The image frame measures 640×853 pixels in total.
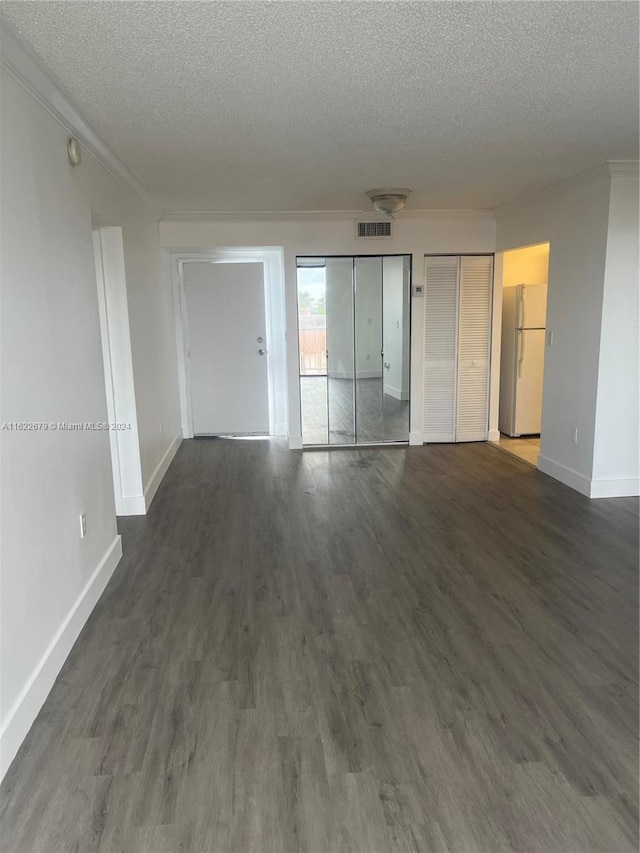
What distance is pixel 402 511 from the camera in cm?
412

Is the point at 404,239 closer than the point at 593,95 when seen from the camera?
No

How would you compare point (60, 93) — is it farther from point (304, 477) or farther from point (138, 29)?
point (304, 477)

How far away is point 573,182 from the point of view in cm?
426

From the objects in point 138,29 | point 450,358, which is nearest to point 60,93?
point 138,29

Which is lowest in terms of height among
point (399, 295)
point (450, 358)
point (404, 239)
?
Result: point (450, 358)

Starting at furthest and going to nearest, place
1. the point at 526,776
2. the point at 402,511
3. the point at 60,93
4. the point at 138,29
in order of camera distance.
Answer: the point at 402,511 < the point at 60,93 < the point at 138,29 < the point at 526,776

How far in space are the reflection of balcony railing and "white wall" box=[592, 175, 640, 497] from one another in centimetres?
268

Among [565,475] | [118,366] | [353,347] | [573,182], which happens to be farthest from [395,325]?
[118,366]

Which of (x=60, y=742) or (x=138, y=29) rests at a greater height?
(x=138, y=29)

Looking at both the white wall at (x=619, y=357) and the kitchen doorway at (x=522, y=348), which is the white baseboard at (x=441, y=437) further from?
the white wall at (x=619, y=357)

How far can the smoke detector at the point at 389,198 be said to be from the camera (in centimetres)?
451

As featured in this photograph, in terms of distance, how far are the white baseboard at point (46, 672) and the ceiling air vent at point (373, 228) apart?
402 cm

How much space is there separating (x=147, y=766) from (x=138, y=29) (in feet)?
7.92

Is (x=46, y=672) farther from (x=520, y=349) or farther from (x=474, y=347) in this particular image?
(x=520, y=349)
